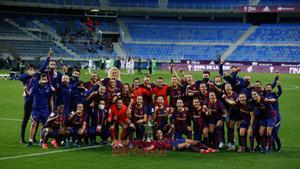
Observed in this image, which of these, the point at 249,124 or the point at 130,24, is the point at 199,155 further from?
the point at 130,24

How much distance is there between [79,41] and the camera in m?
68.8

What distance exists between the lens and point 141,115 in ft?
46.7

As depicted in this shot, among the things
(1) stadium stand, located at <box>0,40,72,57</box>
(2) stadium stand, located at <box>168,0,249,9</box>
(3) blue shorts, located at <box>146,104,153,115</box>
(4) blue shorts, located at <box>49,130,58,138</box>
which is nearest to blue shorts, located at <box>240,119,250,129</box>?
(3) blue shorts, located at <box>146,104,153,115</box>

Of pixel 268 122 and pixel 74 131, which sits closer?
pixel 268 122

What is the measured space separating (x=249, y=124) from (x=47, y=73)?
6153 millimetres

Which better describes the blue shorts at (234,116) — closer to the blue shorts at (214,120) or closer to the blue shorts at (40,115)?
the blue shorts at (214,120)

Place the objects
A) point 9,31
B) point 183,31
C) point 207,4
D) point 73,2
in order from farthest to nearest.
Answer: point 183,31, point 207,4, point 73,2, point 9,31

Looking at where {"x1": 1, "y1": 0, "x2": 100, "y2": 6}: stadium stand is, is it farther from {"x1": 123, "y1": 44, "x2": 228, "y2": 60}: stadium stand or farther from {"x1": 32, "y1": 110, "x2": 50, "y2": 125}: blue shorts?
{"x1": 32, "y1": 110, "x2": 50, "y2": 125}: blue shorts

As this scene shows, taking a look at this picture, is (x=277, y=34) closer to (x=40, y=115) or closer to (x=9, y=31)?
(x=9, y=31)

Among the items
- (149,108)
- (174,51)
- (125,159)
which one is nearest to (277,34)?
(174,51)

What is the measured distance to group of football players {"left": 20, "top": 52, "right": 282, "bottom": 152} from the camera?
13.5m

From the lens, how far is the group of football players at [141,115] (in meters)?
13.5

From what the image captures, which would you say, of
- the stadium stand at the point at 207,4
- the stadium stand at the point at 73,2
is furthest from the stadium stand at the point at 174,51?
the stadium stand at the point at 73,2

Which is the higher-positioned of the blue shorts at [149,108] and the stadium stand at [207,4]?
the stadium stand at [207,4]
